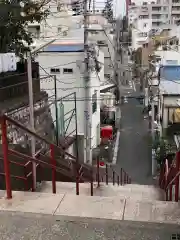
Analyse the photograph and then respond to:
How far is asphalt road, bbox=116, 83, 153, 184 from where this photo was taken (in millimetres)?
19156

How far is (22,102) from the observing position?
8547mm

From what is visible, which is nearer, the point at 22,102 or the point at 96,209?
the point at 96,209

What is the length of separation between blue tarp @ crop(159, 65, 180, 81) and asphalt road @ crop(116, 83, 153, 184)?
516cm

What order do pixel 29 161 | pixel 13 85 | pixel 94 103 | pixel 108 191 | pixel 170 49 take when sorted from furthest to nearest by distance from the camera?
pixel 170 49, pixel 94 103, pixel 13 85, pixel 108 191, pixel 29 161

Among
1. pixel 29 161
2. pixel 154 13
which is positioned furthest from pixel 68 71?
pixel 154 13

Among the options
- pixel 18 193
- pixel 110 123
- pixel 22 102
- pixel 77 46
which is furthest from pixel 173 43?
pixel 18 193

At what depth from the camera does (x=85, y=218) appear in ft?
11.9

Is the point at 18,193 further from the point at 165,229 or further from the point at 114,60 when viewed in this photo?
the point at 114,60

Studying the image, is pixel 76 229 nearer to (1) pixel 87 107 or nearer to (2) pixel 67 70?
(1) pixel 87 107

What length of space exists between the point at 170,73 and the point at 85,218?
2010 centimetres

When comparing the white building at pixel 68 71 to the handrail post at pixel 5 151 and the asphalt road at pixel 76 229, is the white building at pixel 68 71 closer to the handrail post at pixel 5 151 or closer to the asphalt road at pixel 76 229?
the handrail post at pixel 5 151

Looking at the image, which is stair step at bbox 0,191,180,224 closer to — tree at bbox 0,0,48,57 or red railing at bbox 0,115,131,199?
red railing at bbox 0,115,131,199

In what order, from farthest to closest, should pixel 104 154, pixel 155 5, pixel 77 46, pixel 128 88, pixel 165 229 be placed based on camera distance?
pixel 155 5, pixel 128 88, pixel 104 154, pixel 77 46, pixel 165 229

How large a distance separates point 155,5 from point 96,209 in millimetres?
59091
